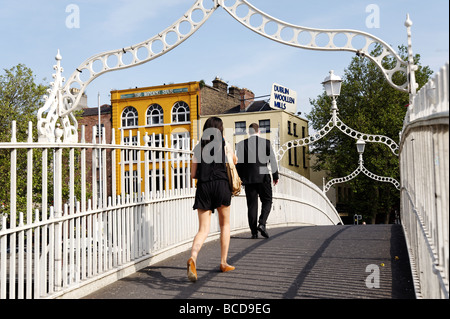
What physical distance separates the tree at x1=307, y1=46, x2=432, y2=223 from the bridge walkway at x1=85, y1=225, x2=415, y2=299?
118 ft

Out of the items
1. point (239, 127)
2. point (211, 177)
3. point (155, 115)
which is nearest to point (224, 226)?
point (211, 177)

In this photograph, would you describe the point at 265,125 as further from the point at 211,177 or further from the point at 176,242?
the point at 211,177

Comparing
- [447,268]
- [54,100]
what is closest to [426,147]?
[447,268]

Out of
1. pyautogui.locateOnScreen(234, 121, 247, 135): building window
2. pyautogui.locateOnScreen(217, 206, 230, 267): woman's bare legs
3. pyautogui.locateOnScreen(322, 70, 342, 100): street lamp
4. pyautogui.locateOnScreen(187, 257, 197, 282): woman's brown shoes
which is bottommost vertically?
pyautogui.locateOnScreen(187, 257, 197, 282): woman's brown shoes

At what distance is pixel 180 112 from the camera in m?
53.2

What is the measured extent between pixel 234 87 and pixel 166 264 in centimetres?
5063

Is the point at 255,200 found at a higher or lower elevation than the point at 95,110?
lower

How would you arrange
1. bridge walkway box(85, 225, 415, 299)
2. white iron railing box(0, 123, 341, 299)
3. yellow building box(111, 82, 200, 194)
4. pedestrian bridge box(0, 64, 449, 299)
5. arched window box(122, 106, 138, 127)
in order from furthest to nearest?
arched window box(122, 106, 138, 127), yellow building box(111, 82, 200, 194), bridge walkway box(85, 225, 415, 299), white iron railing box(0, 123, 341, 299), pedestrian bridge box(0, 64, 449, 299)

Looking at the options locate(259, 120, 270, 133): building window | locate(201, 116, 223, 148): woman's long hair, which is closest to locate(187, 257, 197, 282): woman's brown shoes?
locate(201, 116, 223, 148): woman's long hair

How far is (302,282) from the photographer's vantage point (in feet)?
19.1

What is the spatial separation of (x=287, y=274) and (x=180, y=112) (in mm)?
47466

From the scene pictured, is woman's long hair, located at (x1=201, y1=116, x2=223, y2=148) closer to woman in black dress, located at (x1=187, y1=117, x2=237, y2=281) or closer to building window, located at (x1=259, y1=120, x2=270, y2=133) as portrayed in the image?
woman in black dress, located at (x1=187, y1=117, x2=237, y2=281)

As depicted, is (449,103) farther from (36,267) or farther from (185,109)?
(185,109)

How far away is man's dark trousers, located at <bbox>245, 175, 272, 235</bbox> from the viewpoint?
9609 mm
